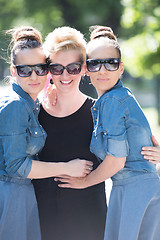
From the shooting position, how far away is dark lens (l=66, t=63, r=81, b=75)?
9.64 ft

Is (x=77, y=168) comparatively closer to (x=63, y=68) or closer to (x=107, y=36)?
(x=63, y=68)

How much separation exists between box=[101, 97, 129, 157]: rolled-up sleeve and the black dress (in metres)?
0.59

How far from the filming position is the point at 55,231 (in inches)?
123

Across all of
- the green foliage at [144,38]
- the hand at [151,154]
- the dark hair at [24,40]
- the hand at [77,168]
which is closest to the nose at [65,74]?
the dark hair at [24,40]

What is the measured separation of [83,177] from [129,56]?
834 centimetres

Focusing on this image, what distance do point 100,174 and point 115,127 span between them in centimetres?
36

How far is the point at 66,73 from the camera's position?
2.95m

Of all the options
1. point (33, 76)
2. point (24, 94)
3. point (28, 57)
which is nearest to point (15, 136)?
point (24, 94)

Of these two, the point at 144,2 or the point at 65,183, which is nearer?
the point at 65,183

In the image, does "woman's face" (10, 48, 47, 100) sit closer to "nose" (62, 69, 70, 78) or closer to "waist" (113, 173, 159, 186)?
"nose" (62, 69, 70, 78)

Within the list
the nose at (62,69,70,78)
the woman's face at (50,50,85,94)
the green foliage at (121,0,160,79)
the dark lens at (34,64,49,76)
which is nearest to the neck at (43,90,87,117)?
the woman's face at (50,50,85,94)

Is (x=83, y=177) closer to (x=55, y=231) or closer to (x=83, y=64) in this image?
(x=55, y=231)

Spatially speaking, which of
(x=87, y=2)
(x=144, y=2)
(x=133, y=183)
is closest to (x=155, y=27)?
(x=144, y=2)

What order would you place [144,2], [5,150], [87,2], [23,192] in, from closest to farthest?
[5,150] → [23,192] → [144,2] → [87,2]
